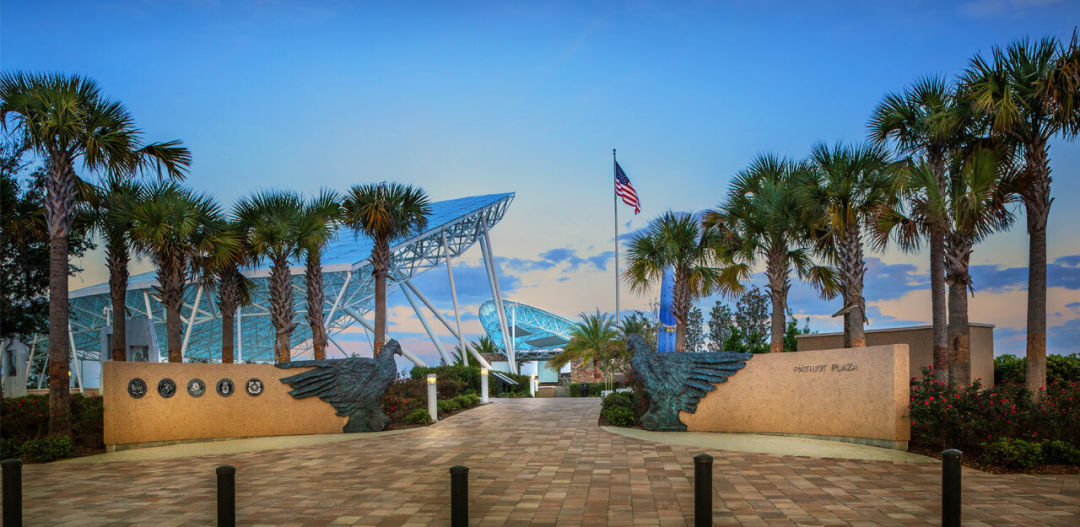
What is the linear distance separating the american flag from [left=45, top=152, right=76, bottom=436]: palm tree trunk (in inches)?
786

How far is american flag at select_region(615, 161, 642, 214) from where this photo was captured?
29.8 metres

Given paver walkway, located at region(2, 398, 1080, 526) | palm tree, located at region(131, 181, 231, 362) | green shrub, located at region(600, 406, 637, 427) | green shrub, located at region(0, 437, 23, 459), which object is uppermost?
palm tree, located at region(131, 181, 231, 362)

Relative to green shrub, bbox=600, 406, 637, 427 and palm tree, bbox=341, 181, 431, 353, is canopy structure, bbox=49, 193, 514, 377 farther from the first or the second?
green shrub, bbox=600, 406, 637, 427

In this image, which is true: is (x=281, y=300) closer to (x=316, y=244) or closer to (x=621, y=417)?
(x=316, y=244)

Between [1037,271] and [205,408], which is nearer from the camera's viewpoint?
[1037,271]

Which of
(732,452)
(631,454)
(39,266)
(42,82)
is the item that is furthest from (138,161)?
(732,452)

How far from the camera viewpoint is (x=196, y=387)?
16375 millimetres

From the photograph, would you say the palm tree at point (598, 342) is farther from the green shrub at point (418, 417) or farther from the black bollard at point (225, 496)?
the black bollard at point (225, 496)

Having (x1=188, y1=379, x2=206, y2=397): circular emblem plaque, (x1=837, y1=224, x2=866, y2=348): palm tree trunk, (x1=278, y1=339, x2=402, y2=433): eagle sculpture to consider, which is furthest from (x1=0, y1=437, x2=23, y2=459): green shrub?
(x1=837, y1=224, x2=866, y2=348): palm tree trunk

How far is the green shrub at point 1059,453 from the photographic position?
1065 centimetres

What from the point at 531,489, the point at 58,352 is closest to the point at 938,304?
the point at 531,489

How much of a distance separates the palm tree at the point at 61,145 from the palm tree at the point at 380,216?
28.6 ft

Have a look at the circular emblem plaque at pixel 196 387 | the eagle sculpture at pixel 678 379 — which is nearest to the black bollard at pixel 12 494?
the circular emblem plaque at pixel 196 387

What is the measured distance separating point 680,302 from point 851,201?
673 cm
